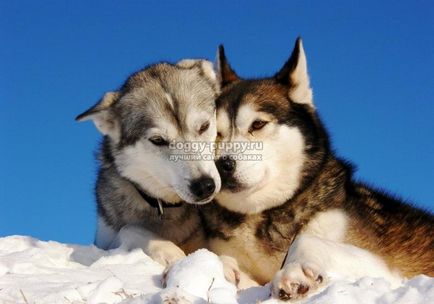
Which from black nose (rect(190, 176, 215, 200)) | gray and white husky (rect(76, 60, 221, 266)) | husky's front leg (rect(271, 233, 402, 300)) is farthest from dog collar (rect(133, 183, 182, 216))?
husky's front leg (rect(271, 233, 402, 300))

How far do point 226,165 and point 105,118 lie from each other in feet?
6.42

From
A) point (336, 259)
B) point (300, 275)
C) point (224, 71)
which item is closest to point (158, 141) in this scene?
point (224, 71)

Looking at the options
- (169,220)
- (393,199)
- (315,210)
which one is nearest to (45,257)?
(169,220)

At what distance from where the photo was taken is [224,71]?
7.16 meters

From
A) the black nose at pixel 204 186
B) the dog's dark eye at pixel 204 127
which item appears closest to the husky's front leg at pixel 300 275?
the black nose at pixel 204 186

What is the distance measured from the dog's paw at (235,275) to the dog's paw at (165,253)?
1.58 ft

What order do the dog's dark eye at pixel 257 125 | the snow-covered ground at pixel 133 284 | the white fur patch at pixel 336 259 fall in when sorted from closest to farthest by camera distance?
the snow-covered ground at pixel 133 284 < the white fur patch at pixel 336 259 < the dog's dark eye at pixel 257 125

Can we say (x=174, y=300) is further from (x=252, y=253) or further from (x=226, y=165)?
(x=226, y=165)

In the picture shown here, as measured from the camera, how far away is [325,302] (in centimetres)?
391

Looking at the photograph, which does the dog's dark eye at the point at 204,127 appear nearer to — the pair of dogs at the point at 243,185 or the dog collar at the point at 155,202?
the pair of dogs at the point at 243,185

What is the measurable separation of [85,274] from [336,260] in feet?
7.50

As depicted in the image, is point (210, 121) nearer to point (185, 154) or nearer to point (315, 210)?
point (185, 154)

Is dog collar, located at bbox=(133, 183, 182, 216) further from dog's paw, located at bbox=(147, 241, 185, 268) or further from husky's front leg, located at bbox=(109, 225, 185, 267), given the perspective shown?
dog's paw, located at bbox=(147, 241, 185, 268)

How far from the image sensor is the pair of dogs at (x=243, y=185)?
5.69 meters
